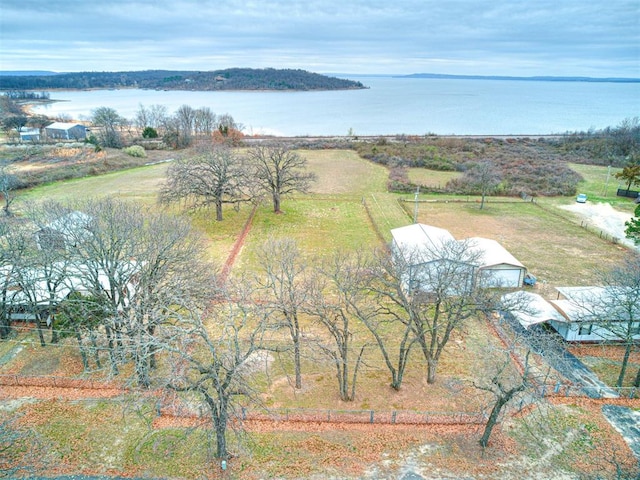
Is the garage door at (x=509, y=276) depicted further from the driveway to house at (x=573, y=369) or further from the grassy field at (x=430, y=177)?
the grassy field at (x=430, y=177)

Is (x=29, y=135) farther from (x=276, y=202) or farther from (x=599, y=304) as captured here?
(x=599, y=304)

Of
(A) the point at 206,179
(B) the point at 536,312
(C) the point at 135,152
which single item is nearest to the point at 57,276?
(A) the point at 206,179

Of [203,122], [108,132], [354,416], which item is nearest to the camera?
[354,416]

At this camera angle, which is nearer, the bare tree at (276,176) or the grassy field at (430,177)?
the bare tree at (276,176)

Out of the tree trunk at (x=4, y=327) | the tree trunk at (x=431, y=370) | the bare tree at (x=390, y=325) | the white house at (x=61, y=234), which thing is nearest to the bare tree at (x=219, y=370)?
the bare tree at (x=390, y=325)

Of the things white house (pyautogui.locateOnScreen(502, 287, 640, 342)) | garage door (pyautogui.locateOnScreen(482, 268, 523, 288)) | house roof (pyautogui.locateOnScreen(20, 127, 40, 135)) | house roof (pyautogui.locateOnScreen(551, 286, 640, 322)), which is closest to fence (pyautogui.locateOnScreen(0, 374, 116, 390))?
white house (pyautogui.locateOnScreen(502, 287, 640, 342))

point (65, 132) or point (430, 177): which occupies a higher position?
point (65, 132)
